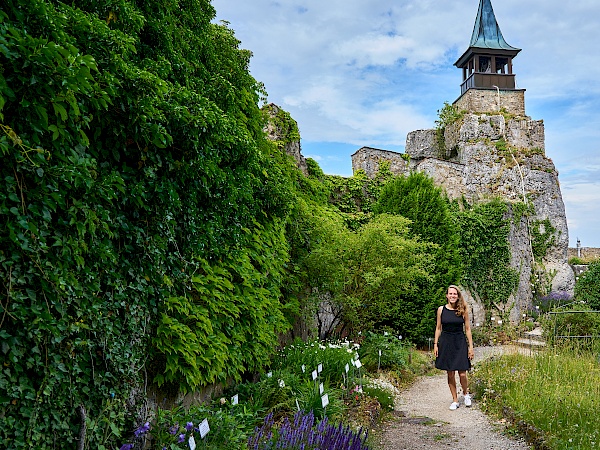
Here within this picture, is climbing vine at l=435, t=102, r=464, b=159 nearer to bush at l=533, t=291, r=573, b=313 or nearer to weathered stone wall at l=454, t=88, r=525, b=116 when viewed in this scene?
weathered stone wall at l=454, t=88, r=525, b=116

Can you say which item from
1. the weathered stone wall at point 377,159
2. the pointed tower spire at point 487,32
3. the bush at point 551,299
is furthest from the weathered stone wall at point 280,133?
the pointed tower spire at point 487,32

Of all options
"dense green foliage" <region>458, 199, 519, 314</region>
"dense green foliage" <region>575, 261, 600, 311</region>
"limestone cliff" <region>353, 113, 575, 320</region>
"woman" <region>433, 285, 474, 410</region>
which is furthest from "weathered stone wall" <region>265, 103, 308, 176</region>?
"dense green foliage" <region>575, 261, 600, 311</region>

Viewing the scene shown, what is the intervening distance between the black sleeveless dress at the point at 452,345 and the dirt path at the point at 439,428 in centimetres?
61

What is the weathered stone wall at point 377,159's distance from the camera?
14.9 meters

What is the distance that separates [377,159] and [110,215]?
12.8m

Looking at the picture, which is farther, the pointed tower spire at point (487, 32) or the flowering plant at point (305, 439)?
the pointed tower spire at point (487, 32)

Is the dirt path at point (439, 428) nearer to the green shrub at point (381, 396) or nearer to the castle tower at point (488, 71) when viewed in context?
the green shrub at point (381, 396)

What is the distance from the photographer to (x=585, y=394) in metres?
5.56

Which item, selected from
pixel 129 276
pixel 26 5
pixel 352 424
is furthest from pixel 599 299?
pixel 26 5

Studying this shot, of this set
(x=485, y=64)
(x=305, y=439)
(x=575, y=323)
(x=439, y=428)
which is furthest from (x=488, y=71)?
(x=305, y=439)

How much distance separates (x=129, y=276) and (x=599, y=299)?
14151 mm

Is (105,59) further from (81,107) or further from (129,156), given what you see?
(129,156)

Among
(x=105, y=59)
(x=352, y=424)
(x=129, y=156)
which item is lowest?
(x=352, y=424)

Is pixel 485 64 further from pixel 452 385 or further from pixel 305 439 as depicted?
pixel 305 439
